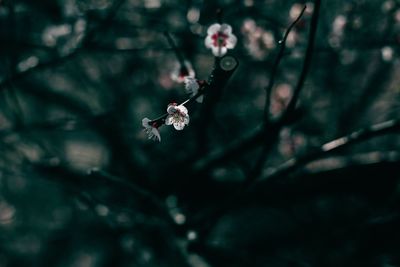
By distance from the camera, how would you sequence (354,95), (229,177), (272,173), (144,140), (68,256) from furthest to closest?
(68,256) < (354,95) < (144,140) < (229,177) < (272,173)

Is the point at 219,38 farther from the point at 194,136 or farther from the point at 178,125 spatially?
the point at 194,136

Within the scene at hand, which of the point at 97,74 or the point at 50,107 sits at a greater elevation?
the point at 97,74

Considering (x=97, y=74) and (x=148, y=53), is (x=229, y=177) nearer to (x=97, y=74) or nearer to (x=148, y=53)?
(x=148, y=53)

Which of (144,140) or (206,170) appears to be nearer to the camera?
(206,170)

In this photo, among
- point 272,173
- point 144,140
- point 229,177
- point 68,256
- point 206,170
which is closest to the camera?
point 272,173

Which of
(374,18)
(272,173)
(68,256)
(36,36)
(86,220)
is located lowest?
(272,173)

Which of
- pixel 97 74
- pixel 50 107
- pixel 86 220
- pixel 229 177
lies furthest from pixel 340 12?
pixel 86 220

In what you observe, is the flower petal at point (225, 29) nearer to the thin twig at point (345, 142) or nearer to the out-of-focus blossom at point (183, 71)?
the out-of-focus blossom at point (183, 71)
